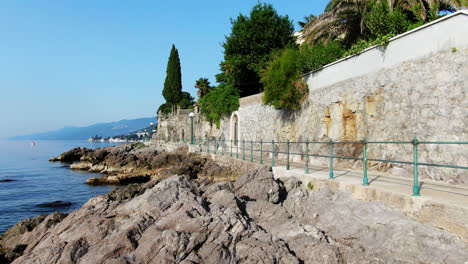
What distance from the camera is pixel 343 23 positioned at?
13445 millimetres

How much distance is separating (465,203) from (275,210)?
9.53 ft

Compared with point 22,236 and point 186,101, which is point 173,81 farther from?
point 22,236

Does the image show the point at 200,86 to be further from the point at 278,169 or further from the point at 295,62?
the point at 278,169

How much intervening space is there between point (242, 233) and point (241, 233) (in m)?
0.02

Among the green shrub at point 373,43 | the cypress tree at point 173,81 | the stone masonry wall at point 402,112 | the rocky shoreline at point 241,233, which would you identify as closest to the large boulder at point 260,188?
the rocky shoreline at point 241,233

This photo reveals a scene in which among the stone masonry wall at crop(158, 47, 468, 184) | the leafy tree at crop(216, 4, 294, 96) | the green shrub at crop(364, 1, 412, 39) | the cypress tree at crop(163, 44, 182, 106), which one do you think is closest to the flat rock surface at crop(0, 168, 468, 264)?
the stone masonry wall at crop(158, 47, 468, 184)

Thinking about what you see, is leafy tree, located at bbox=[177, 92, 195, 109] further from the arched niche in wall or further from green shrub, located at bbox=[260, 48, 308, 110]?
green shrub, located at bbox=[260, 48, 308, 110]

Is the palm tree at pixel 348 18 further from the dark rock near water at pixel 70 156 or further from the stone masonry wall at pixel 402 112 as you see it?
the dark rock near water at pixel 70 156

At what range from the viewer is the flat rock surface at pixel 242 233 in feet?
13.7

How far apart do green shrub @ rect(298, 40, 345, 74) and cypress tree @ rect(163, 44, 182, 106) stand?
132 feet

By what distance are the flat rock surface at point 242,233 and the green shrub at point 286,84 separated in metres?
6.75

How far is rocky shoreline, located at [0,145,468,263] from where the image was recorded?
4172mm

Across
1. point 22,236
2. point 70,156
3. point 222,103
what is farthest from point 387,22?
point 70,156

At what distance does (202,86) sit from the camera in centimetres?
4125
